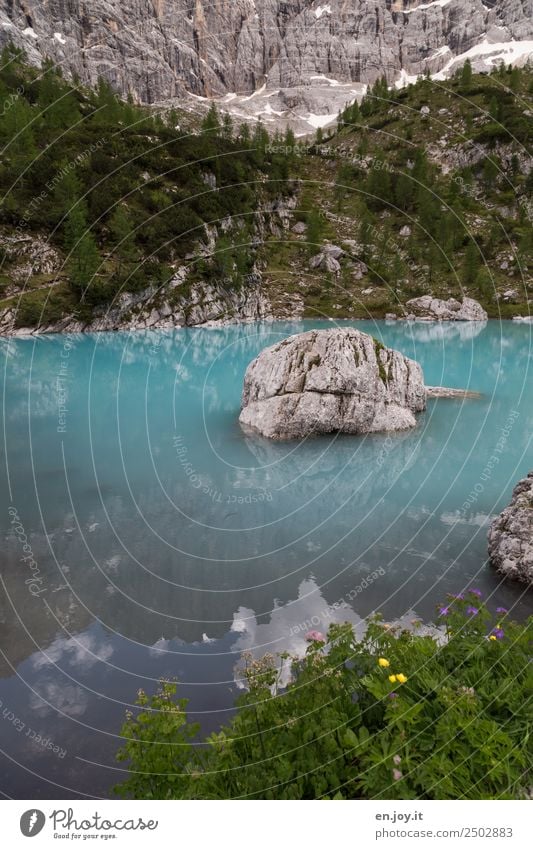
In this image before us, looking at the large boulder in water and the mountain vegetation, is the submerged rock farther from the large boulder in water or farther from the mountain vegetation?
the mountain vegetation

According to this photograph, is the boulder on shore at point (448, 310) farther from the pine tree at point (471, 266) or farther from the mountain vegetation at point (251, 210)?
the pine tree at point (471, 266)

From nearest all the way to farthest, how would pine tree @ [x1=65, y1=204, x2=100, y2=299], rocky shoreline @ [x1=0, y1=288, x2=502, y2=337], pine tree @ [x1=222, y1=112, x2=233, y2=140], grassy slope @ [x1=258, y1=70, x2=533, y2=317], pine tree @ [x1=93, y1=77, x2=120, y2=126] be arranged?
rocky shoreline @ [x1=0, y1=288, x2=502, y2=337] → pine tree @ [x1=65, y1=204, x2=100, y2=299] → grassy slope @ [x1=258, y1=70, x2=533, y2=317] → pine tree @ [x1=93, y1=77, x2=120, y2=126] → pine tree @ [x1=222, y1=112, x2=233, y2=140]

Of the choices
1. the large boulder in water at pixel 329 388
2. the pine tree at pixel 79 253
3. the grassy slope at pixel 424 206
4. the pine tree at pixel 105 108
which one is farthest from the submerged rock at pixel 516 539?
the pine tree at pixel 105 108

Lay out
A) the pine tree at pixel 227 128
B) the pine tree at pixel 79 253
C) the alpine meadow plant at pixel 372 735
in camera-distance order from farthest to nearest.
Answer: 1. the pine tree at pixel 227 128
2. the pine tree at pixel 79 253
3. the alpine meadow plant at pixel 372 735
